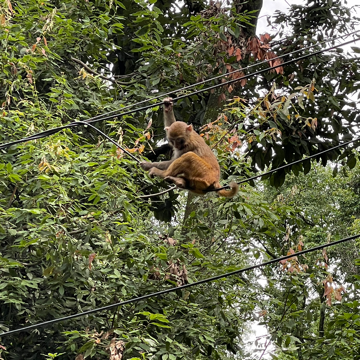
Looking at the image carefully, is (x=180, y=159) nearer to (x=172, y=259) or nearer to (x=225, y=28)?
(x=172, y=259)

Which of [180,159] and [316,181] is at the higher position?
[316,181]

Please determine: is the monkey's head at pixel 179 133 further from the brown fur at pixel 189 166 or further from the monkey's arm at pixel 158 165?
the monkey's arm at pixel 158 165

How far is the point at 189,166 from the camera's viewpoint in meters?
5.23

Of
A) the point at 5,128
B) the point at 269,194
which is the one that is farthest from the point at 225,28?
the point at 269,194

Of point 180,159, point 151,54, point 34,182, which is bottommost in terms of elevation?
point 180,159

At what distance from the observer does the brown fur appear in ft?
17.2

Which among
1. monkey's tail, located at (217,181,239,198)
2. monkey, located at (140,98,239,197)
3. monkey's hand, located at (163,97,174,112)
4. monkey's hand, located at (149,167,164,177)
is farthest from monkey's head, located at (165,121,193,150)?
monkey's tail, located at (217,181,239,198)

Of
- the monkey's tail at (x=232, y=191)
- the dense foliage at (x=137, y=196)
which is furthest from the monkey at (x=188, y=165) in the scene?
the dense foliage at (x=137, y=196)

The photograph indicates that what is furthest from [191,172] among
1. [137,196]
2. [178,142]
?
[137,196]

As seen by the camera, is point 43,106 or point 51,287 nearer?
point 51,287

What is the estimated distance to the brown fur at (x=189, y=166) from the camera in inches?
206

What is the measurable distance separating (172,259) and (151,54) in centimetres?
311

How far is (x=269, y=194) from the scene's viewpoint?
1719cm

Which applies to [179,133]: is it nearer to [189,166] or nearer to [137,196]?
[189,166]
